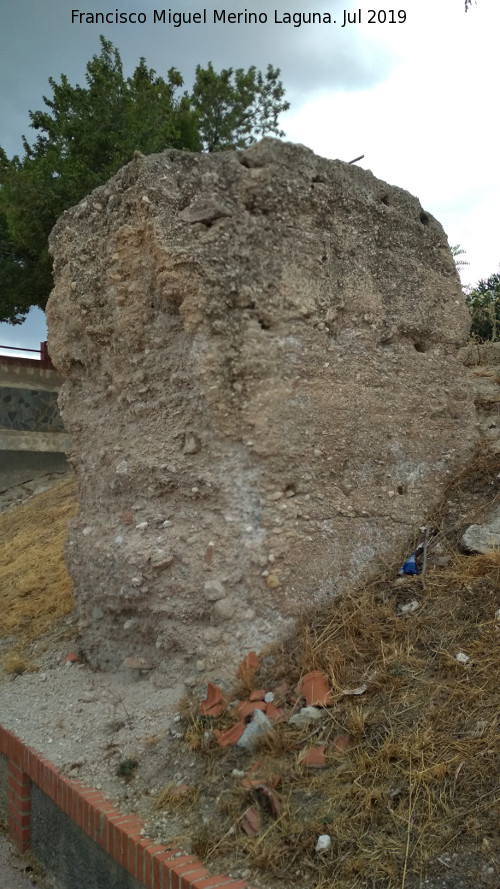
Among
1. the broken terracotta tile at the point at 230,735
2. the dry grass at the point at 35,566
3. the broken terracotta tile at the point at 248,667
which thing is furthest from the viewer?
the dry grass at the point at 35,566

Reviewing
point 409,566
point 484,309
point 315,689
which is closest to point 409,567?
point 409,566

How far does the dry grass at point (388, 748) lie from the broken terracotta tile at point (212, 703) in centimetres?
5

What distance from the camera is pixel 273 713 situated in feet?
9.50

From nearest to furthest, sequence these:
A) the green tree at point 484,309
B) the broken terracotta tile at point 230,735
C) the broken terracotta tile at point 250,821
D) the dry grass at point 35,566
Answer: the broken terracotta tile at point 250,821 < the broken terracotta tile at point 230,735 < the dry grass at point 35,566 < the green tree at point 484,309

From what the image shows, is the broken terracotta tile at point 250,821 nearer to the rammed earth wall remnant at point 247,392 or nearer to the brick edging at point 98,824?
the brick edging at point 98,824

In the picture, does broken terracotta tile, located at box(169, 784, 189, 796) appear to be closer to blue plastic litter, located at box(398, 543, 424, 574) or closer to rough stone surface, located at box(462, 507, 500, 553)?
blue plastic litter, located at box(398, 543, 424, 574)

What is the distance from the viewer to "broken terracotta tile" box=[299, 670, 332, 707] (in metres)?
2.87

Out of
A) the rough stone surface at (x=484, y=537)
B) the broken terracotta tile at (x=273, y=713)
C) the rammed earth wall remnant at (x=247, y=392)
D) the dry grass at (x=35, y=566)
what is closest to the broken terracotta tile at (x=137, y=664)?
the rammed earth wall remnant at (x=247, y=392)

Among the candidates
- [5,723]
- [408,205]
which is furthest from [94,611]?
[408,205]

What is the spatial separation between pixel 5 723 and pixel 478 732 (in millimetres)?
2213

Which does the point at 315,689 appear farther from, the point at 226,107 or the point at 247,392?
the point at 226,107

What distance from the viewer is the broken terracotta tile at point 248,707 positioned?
293cm

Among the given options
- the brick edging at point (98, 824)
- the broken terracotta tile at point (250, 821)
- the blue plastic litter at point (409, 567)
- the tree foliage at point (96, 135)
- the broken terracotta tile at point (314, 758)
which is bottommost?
the brick edging at point (98, 824)

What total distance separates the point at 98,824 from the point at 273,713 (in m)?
0.74
